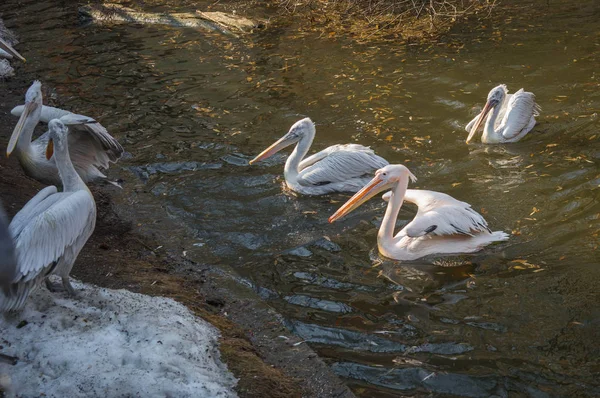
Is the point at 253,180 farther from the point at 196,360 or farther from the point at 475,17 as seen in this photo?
the point at 475,17

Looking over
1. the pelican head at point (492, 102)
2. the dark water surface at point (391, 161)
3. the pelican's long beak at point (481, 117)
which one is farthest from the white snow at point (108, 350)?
the pelican head at point (492, 102)


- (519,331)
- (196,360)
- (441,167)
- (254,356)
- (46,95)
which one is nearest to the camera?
(196,360)

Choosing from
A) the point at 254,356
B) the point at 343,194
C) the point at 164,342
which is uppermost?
the point at 164,342

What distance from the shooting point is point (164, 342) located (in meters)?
3.48

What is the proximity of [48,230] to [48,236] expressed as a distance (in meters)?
0.03

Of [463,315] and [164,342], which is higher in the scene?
[164,342]

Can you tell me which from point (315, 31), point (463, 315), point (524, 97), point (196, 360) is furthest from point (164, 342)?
point (315, 31)

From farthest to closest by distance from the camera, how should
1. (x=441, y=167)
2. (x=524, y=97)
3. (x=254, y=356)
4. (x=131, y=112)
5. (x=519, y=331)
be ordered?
(x=131, y=112) → (x=524, y=97) → (x=441, y=167) → (x=519, y=331) → (x=254, y=356)

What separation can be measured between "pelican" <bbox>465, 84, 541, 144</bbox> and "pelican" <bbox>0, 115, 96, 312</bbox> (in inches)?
160

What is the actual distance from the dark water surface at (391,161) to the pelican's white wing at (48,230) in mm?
1361

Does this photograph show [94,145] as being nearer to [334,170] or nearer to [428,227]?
[334,170]

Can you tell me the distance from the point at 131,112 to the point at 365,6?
14.3 feet

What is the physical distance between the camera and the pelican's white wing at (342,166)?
631 cm

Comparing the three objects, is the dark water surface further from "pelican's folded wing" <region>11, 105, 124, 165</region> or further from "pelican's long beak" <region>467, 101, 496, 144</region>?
"pelican's folded wing" <region>11, 105, 124, 165</region>
